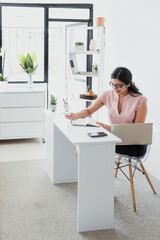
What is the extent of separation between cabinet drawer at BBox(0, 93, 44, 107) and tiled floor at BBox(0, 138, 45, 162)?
57 cm

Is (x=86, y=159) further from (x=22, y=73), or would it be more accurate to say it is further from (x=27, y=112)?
(x=22, y=73)

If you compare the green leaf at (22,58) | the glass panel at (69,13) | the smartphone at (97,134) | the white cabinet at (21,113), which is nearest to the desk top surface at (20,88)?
the white cabinet at (21,113)

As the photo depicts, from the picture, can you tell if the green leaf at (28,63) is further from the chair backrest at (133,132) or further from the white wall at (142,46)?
the chair backrest at (133,132)

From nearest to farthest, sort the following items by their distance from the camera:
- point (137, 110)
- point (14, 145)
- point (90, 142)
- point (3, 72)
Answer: point (90, 142), point (137, 110), point (14, 145), point (3, 72)

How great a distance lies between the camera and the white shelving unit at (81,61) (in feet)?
16.9

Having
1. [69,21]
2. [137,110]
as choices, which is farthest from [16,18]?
[137,110]

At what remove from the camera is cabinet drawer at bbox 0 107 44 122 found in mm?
5164

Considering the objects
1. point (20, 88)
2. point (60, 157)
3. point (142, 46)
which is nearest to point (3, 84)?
point (20, 88)

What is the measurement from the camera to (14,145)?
5219 mm

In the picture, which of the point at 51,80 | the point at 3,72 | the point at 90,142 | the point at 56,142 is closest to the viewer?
the point at 90,142

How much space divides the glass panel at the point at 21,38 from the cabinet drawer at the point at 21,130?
89cm

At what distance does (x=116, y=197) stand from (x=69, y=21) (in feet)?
10.8

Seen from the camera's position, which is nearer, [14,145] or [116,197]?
[116,197]

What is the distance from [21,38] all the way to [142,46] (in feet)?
7.58
